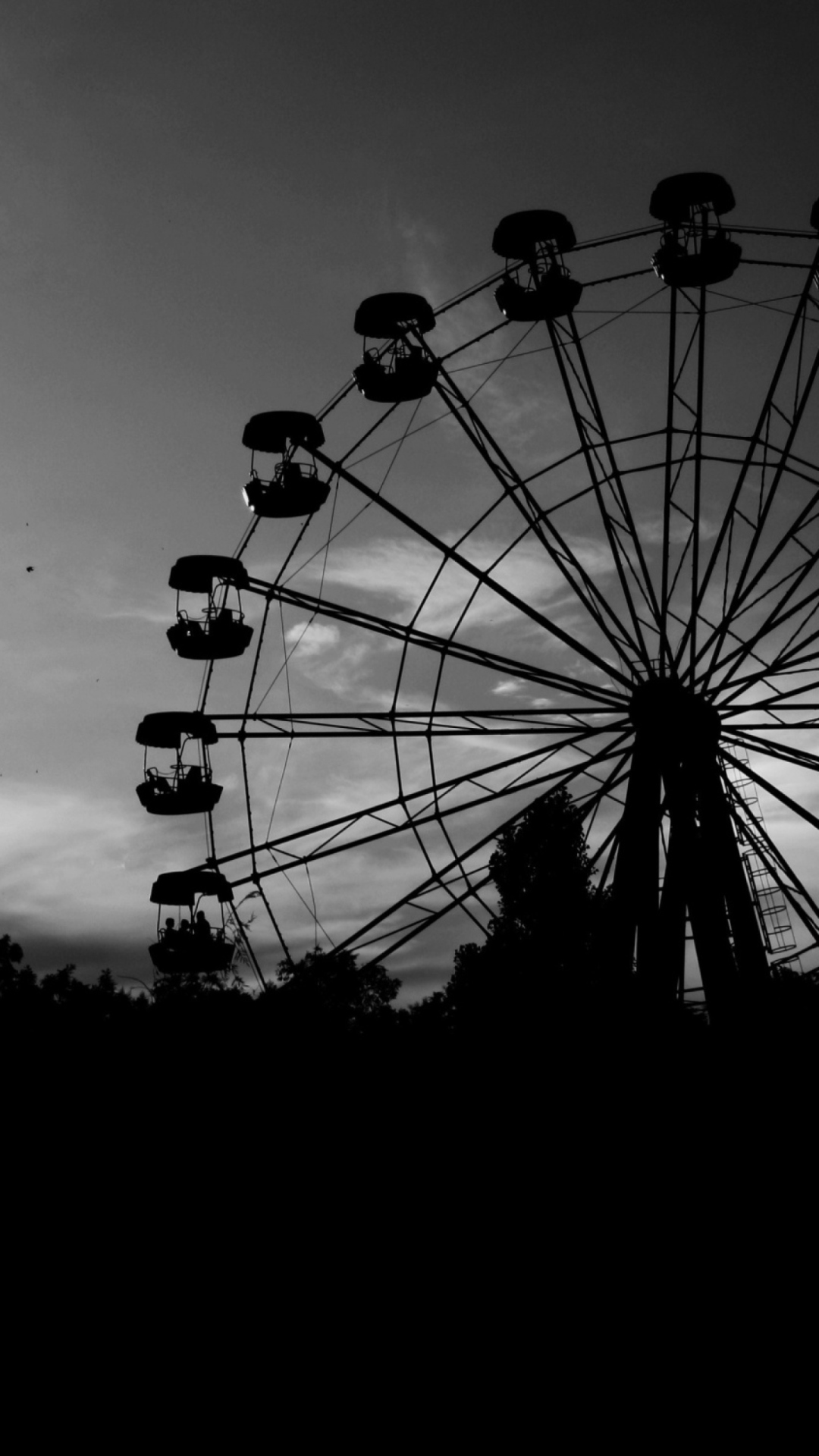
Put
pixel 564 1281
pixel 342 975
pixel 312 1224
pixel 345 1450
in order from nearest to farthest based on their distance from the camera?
1. pixel 345 1450
2. pixel 564 1281
3. pixel 312 1224
4. pixel 342 975

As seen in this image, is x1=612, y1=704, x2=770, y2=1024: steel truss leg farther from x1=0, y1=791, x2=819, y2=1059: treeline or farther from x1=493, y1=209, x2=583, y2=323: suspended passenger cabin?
x1=493, y1=209, x2=583, y2=323: suspended passenger cabin

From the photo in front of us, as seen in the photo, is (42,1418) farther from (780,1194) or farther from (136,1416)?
(780,1194)

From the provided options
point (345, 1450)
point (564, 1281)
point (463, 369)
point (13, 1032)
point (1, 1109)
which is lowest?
point (345, 1450)

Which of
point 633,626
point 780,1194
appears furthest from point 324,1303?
point 633,626

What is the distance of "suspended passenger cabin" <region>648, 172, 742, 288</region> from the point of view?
18.3 m

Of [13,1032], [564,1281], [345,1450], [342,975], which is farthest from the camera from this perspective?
[13,1032]

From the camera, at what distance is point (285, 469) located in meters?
21.0

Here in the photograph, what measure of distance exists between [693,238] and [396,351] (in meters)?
5.07

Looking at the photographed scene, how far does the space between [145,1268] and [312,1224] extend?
234 centimetres

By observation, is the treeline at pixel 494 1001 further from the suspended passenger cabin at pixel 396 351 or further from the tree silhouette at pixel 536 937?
the suspended passenger cabin at pixel 396 351

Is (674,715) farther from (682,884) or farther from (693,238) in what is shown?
(693,238)

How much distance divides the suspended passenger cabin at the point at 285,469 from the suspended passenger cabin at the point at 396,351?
124cm

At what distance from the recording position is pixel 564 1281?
555 inches

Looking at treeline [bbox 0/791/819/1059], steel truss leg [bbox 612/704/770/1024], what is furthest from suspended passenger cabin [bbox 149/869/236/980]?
steel truss leg [bbox 612/704/770/1024]
